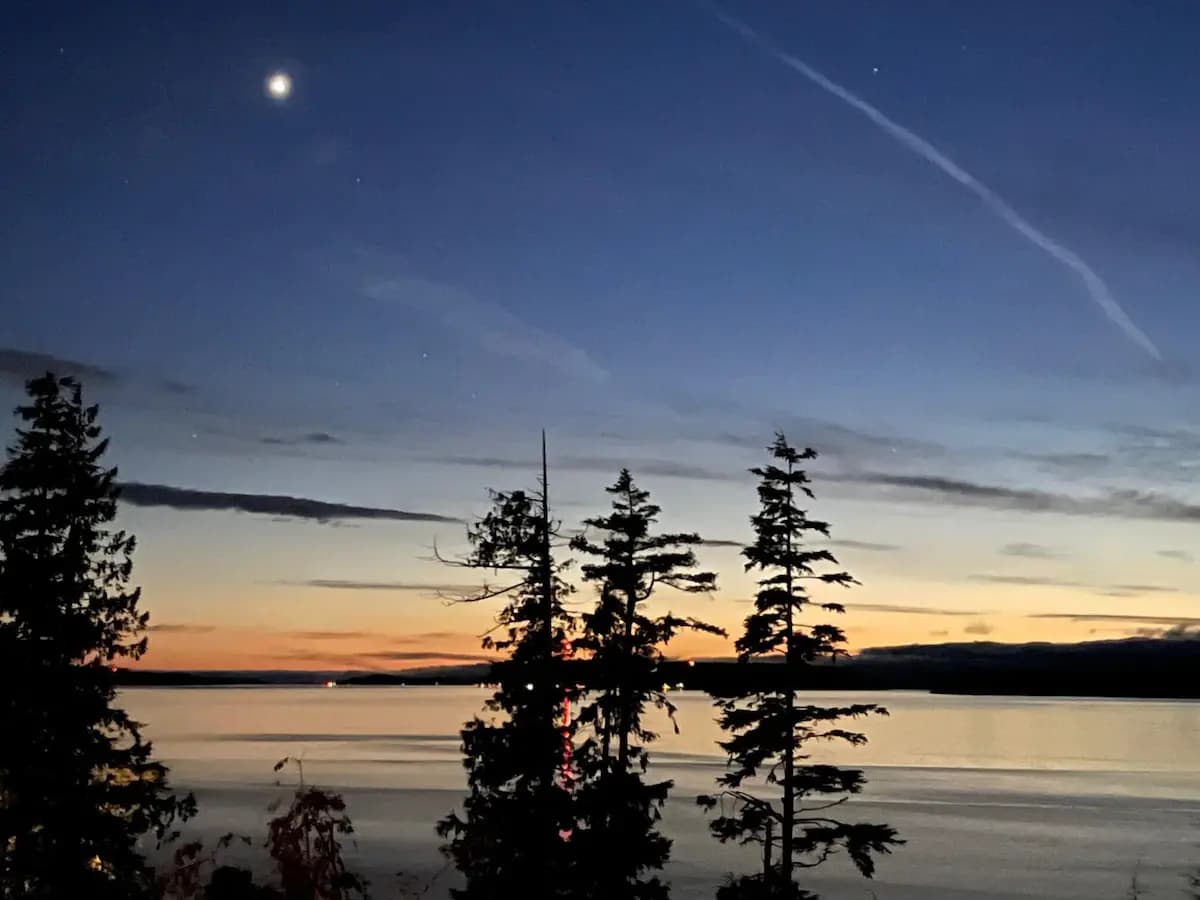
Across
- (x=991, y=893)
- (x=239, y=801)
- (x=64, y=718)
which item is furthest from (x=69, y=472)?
(x=239, y=801)

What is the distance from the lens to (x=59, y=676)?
94.6ft

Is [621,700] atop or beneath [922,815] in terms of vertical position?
atop

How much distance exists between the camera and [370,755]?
179625 millimetres

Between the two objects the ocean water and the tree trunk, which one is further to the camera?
the ocean water

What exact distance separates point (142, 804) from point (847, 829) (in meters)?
17.7

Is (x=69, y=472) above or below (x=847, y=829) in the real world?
above

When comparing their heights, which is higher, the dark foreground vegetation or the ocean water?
the dark foreground vegetation

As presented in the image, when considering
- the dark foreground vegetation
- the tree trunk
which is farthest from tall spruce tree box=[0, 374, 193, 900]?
the tree trunk

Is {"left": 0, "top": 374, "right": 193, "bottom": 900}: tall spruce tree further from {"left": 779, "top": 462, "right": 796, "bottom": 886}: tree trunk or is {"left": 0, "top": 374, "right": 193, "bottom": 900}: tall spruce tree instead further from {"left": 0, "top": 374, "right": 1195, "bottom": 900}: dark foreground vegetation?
{"left": 779, "top": 462, "right": 796, "bottom": 886}: tree trunk

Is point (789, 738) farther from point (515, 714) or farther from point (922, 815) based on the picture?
point (922, 815)

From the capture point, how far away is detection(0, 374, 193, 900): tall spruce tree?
93.6ft

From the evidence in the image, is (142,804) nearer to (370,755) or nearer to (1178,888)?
(1178,888)

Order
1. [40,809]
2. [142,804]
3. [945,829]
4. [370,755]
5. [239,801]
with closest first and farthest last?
[40,809] → [142,804] → [945,829] → [239,801] → [370,755]

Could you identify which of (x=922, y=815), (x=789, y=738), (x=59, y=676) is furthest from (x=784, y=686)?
(x=922, y=815)
